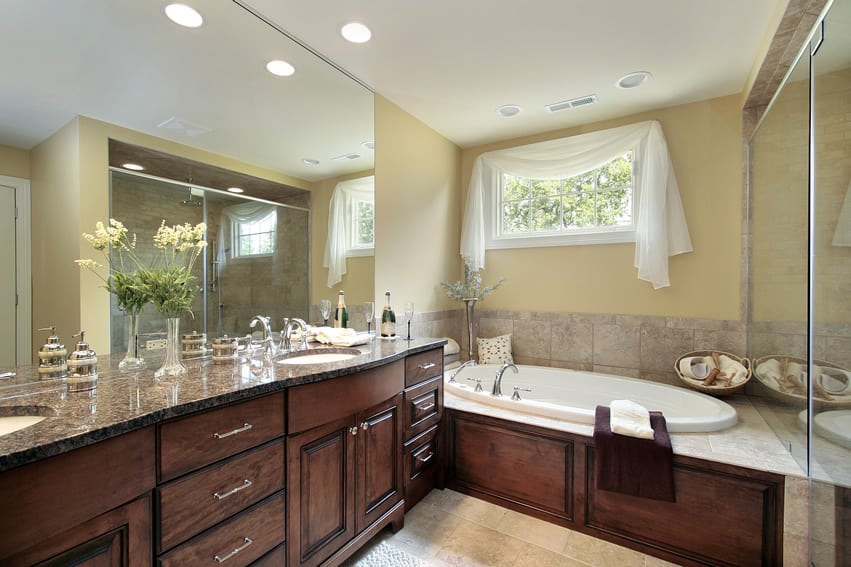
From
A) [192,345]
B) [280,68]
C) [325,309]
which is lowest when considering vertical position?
[192,345]

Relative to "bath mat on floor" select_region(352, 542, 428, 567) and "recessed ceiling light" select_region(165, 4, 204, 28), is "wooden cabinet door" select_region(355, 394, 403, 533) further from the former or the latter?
"recessed ceiling light" select_region(165, 4, 204, 28)

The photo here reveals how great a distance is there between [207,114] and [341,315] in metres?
1.33

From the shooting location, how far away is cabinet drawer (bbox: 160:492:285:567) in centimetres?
118

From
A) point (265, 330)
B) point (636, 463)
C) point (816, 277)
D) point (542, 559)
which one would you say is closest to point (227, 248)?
point (265, 330)

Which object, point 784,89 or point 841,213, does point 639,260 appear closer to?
point 784,89

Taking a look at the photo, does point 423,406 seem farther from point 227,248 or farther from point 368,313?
point 227,248

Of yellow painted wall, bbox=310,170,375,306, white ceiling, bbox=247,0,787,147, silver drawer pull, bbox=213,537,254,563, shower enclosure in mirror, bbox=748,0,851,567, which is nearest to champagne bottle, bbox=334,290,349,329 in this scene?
yellow painted wall, bbox=310,170,375,306

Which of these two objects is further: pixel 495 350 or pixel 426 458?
pixel 495 350

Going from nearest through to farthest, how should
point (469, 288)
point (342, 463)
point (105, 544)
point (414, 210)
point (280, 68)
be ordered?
point (105, 544)
point (342, 463)
point (280, 68)
point (414, 210)
point (469, 288)

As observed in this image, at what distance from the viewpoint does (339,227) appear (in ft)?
8.60

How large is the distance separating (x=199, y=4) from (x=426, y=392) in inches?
87.7

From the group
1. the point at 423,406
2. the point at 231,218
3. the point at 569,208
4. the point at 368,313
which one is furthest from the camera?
the point at 569,208

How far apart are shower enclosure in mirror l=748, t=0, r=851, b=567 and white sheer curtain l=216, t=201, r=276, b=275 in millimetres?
2399

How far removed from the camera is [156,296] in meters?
1.56
